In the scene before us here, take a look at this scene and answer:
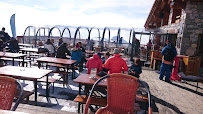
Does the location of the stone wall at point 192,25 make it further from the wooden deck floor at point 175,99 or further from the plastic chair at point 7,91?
the plastic chair at point 7,91

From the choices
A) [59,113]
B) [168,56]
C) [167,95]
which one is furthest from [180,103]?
[59,113]

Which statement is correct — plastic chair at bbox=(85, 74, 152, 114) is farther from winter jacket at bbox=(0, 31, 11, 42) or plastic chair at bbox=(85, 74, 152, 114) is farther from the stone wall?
winter jacket at bbox=(0, 31, 11, 42)

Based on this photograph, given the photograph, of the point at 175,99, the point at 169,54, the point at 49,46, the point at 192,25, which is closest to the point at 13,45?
the point at 49,46

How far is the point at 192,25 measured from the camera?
7773mm

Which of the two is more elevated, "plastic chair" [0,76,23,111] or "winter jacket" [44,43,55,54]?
"winter jacket" [44,43,55,54]

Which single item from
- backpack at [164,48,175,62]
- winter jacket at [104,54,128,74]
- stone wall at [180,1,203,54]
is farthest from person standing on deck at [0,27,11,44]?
stone wall at [180,1,203,54]

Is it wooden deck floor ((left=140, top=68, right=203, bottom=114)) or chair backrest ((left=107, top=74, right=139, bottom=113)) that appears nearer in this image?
chair backrest ((left=107, top=74, right=139, bottom=113))

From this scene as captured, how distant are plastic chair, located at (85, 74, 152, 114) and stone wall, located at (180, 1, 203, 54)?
7.13 m

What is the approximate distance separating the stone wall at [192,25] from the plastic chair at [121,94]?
7.13 m

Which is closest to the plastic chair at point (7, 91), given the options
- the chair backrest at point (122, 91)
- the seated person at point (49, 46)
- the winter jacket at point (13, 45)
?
the chair backrest at point (122, 91)

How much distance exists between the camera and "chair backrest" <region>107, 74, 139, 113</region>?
6.90 feet

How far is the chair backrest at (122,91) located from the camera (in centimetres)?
210

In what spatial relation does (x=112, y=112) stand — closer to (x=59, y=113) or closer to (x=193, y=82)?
(x=59, y=113)

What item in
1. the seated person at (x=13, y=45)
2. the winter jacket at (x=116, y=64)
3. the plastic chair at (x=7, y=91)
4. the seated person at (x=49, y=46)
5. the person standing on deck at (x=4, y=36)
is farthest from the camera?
the person standing on deck at (x=4, y=36)
